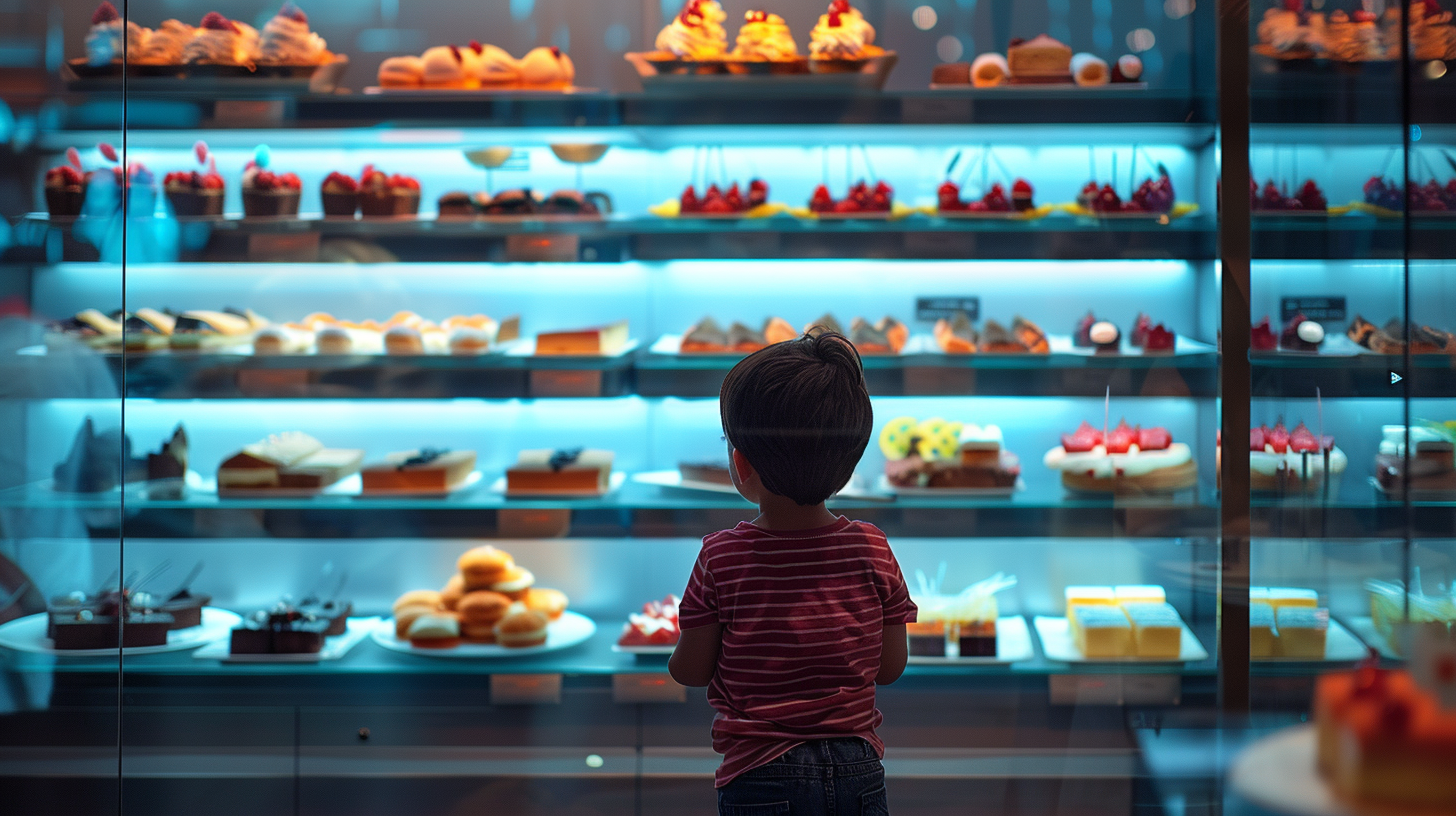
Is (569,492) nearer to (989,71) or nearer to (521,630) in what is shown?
(521,630)

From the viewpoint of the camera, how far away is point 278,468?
246cm

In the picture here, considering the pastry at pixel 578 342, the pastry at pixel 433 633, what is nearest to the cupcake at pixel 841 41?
the pastry at pixel 578 342

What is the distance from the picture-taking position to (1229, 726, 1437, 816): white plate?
1.71 ft

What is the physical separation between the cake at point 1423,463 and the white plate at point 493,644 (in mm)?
1721

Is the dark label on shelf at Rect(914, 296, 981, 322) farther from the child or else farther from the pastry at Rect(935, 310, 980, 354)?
the child

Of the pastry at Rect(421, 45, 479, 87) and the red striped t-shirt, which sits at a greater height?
the pastry at Rect(421, 45, 479, 87)

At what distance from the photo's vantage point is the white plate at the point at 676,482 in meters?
2.36

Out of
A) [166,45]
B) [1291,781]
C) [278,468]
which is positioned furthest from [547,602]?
[1291,781]

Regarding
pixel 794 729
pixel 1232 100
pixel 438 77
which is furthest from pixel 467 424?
pixel 1232 100

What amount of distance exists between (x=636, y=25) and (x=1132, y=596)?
1.74 m

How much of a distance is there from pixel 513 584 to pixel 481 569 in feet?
0.28

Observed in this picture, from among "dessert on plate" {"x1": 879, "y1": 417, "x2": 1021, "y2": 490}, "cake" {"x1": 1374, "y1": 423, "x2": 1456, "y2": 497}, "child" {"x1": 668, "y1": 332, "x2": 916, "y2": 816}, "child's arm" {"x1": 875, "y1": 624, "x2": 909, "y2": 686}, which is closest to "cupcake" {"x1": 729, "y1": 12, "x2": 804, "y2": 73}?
"dessert on plate" {"x1": 879, "y1": 417, "x2": 1021, "y2": 490}

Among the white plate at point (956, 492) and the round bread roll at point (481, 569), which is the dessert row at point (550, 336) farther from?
the round bread roll at point (481, 569)

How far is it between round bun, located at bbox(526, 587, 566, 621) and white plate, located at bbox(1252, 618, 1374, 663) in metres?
1.80
